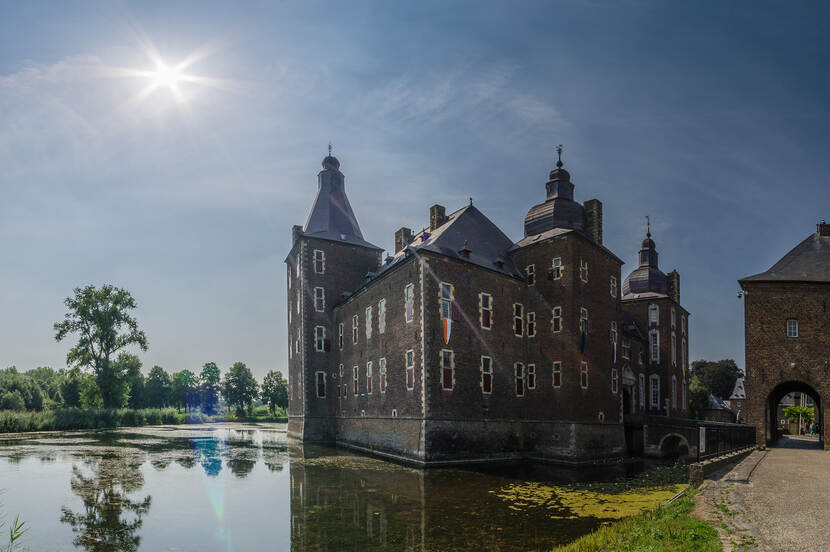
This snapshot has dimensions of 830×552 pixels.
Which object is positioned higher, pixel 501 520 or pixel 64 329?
pixel 64 329

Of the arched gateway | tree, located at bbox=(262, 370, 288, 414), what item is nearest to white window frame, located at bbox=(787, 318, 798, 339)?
the arched gateway

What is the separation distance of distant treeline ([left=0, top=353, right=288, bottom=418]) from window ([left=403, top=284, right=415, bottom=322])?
1402 inches

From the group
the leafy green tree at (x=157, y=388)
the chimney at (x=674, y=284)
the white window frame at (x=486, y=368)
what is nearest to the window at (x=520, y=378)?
the white window frame at (x=486, y=368)

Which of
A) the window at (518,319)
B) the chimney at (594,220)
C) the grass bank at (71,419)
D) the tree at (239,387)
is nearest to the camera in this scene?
the window at (518,319)

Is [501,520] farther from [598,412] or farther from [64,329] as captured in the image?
[64,329]

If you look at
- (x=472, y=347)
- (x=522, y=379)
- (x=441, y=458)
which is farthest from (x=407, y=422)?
(x=522, y=379)

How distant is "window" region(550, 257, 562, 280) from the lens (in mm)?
24766

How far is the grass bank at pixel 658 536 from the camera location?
24.7 feet

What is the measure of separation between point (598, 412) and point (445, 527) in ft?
52.8

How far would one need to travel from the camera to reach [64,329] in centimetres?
4519

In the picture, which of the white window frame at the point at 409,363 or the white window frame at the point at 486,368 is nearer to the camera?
the white window frame at the point at 409,363

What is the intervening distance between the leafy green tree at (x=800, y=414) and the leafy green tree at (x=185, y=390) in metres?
86.9

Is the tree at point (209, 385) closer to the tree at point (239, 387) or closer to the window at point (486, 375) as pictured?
the tree at point (239, 387)

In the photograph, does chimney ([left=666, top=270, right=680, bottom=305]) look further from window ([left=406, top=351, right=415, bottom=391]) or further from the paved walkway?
window ([left=406, top=351, right=415, bottom=391])
